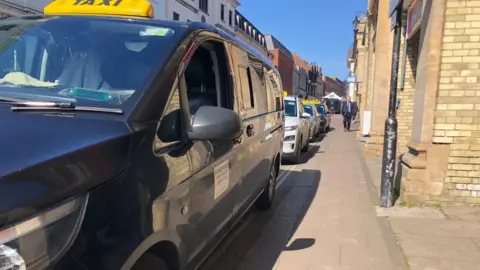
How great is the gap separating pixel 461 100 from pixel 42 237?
19.1 feet

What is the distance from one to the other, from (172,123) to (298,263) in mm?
2345

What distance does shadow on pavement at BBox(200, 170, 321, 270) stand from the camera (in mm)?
4035

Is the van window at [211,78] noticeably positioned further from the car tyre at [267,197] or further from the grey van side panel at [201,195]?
the car tyre at [267,197]

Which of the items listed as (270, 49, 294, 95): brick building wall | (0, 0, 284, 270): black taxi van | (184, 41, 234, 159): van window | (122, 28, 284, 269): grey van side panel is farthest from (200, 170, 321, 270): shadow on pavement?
(270, 49, 294, 95): brick building wall

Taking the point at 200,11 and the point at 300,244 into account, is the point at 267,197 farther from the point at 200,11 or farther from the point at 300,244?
the point at 200,11

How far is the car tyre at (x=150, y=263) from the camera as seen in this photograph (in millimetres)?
2017

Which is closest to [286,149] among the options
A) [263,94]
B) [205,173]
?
[263,94]

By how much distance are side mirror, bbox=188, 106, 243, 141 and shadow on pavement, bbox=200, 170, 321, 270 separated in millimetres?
1948

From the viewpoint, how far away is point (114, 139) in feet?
5.80

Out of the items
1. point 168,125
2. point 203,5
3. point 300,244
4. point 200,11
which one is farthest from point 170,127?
point 203,5

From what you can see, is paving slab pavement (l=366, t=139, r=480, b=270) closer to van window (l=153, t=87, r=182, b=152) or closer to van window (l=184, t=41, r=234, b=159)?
van window (l=184, t=41, r=234, b=159)

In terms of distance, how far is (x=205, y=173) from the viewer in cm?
268

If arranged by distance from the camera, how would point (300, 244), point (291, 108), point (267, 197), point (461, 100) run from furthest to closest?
point (291, 108) → point (267, 197) → point (461, 100) → point (300, 244)

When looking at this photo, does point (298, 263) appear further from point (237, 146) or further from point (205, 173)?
point (205, 173)
